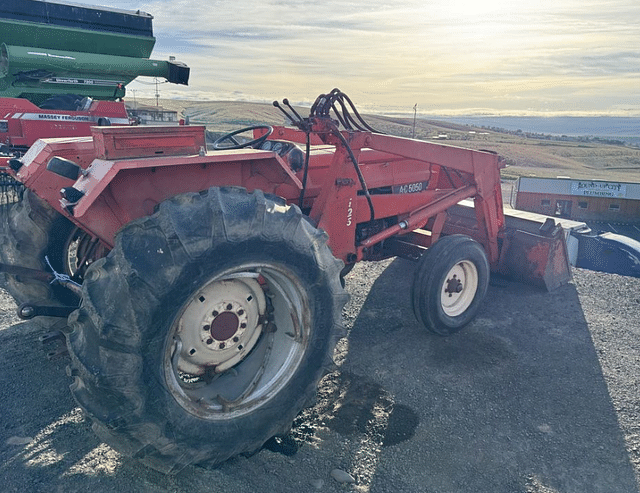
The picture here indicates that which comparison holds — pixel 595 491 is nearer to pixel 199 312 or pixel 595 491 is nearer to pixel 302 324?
pixel 302 324

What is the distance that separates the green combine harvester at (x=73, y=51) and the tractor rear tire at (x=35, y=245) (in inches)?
319

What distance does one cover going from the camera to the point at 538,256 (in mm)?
5957

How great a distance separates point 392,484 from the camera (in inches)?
119

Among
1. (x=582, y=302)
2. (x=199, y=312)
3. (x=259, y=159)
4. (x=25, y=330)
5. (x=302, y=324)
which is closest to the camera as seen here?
(x=199, y=312)

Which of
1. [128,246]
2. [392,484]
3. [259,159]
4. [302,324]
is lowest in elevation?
[392,484]

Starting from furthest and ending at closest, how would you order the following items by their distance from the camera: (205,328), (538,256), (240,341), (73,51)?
1. (73,51)
2. (538,256)
3. (240,341)
4. (205,328)

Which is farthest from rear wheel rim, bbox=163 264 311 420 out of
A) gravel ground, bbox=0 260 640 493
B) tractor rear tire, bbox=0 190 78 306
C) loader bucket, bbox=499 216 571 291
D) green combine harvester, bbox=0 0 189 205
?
green combine harvester, bbox=0 0 189 205

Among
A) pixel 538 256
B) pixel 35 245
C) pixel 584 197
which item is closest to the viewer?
pixel 35 245

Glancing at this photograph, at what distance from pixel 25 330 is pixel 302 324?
299cm

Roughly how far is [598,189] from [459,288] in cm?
1414

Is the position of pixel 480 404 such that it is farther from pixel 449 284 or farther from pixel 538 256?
pixel 538 256

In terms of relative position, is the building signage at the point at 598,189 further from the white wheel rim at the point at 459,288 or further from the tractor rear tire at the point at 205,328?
the tractor rear tire at the point at 205,328

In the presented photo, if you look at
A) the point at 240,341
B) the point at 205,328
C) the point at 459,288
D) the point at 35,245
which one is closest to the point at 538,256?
the point at 459,288

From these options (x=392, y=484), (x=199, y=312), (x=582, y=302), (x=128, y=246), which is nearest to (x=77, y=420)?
(x=199, y=312)
